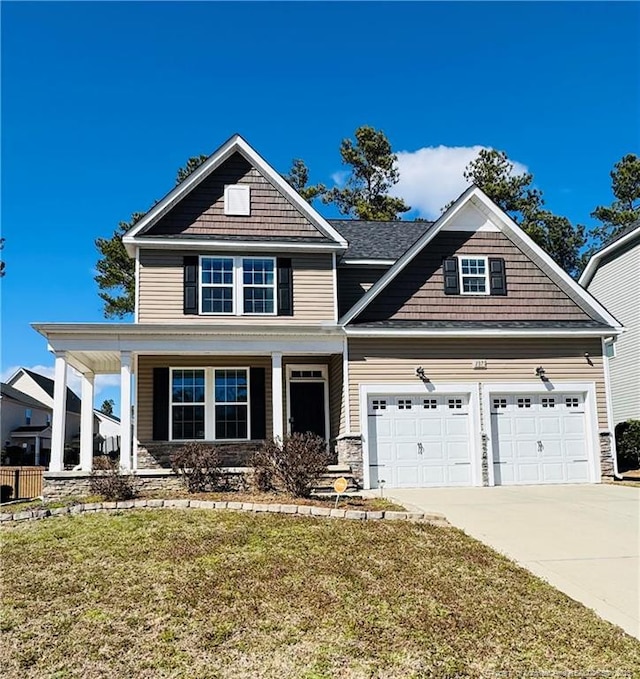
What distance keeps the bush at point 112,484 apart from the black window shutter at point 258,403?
3.78 meters

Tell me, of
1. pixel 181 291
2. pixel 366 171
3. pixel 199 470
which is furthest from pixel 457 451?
pixel 366 171

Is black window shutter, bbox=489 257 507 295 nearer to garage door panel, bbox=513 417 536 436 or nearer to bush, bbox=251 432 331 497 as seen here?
garage door panel, bbox=513 417 536 436

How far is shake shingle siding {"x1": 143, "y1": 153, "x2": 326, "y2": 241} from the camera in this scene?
1570 centimetres

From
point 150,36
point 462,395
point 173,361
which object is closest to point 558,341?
point 462,395

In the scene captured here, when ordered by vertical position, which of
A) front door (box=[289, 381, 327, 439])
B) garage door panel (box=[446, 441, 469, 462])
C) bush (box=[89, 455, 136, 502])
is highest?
front door (box=[289, 381, 327, 439])

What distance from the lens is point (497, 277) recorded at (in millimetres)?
15680

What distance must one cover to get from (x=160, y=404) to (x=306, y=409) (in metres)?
3.62

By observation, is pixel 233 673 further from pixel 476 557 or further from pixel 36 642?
pixel 476 557

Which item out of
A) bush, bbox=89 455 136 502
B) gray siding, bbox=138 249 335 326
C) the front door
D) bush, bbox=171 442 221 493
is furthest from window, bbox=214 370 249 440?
bush, bbox=89 455 136 502

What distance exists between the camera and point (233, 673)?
4402mm

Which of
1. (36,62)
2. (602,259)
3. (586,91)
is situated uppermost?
(586,91)

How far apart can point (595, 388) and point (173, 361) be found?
1025 cm

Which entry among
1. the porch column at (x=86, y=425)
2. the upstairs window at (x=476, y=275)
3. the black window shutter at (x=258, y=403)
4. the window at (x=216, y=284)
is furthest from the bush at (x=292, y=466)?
the upstairs window at (x=476, y=275)

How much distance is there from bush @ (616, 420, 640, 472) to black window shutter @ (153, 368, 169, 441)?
524 inches
